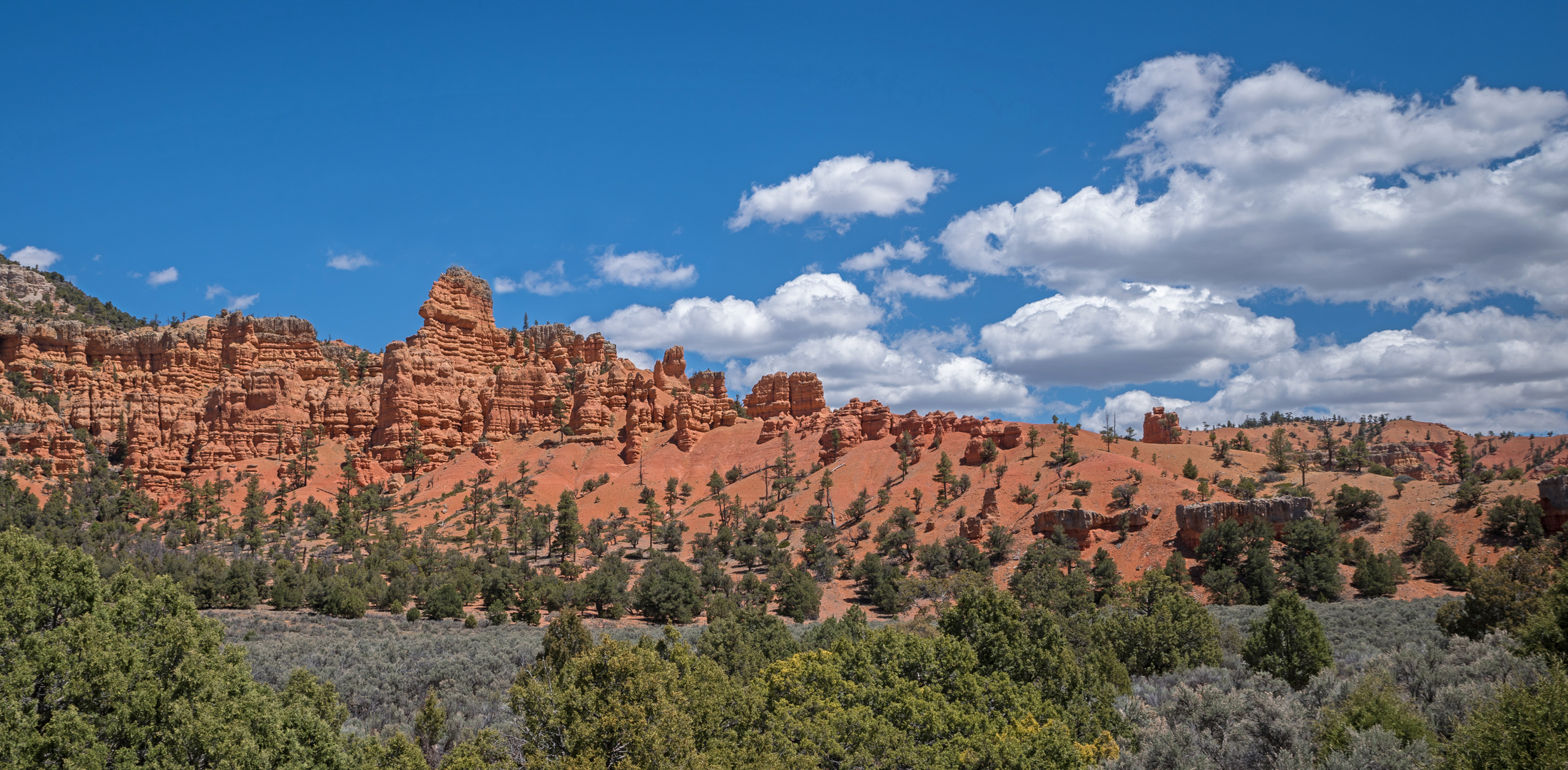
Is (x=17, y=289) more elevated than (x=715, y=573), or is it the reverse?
(x=17, y=289)

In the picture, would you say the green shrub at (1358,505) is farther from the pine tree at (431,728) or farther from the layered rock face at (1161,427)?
the pine tree at (431,728)

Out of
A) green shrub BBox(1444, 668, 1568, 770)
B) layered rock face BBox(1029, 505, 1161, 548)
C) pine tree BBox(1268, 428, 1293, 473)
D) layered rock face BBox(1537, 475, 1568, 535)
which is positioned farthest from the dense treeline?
pine tree BBox(1268, 428, 1293, 473)

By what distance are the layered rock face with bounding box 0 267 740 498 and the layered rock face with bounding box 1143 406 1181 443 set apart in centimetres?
4921

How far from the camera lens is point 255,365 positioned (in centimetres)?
11156

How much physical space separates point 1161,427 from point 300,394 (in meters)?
99.3

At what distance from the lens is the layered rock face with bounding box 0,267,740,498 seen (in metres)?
101

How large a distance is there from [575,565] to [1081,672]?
2101 inches

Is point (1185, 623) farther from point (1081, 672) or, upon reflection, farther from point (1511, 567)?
point (1511, 567)

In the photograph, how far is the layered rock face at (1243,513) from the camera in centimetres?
6938

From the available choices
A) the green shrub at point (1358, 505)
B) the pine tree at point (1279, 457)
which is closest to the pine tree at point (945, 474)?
the pine tree at point (1279, 457)

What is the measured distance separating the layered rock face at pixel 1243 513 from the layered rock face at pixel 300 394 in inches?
2210

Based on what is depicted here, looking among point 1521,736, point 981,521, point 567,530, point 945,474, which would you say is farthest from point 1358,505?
point 1521,736

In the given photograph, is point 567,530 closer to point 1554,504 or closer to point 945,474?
point 945,474

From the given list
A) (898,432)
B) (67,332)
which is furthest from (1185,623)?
(67,332)
